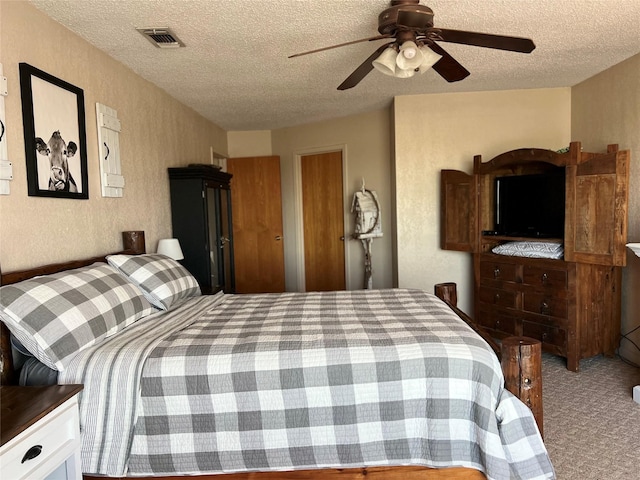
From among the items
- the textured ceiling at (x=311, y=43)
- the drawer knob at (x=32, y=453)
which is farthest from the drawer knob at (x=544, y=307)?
the drawer knob at (x=32, y=453)

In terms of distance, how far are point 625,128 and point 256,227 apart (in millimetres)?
3885

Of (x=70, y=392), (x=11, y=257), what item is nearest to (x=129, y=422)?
(x=70, y=392)

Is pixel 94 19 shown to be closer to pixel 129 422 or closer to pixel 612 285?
pixel 129 422

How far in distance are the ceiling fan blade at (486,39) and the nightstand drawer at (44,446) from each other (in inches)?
86.9

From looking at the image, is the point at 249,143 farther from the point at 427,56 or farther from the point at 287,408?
the point at 287,408

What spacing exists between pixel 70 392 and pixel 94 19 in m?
1.90

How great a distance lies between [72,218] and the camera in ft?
7.65

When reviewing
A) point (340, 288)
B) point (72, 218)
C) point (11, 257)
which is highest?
point (72, 218)

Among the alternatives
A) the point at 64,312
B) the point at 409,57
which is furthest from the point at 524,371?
the point at 64,312

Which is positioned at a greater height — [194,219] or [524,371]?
[194,219]

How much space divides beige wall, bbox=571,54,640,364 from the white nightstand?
3.61 meters

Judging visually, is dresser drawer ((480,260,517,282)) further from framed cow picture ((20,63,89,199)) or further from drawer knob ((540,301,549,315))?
framed cow picture ((20,63,89,199))

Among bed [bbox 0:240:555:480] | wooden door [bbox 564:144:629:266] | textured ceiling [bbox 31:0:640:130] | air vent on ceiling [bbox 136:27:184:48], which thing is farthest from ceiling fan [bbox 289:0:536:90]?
bed [bbox 0:240:555:480]

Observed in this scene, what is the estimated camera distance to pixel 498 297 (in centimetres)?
363
